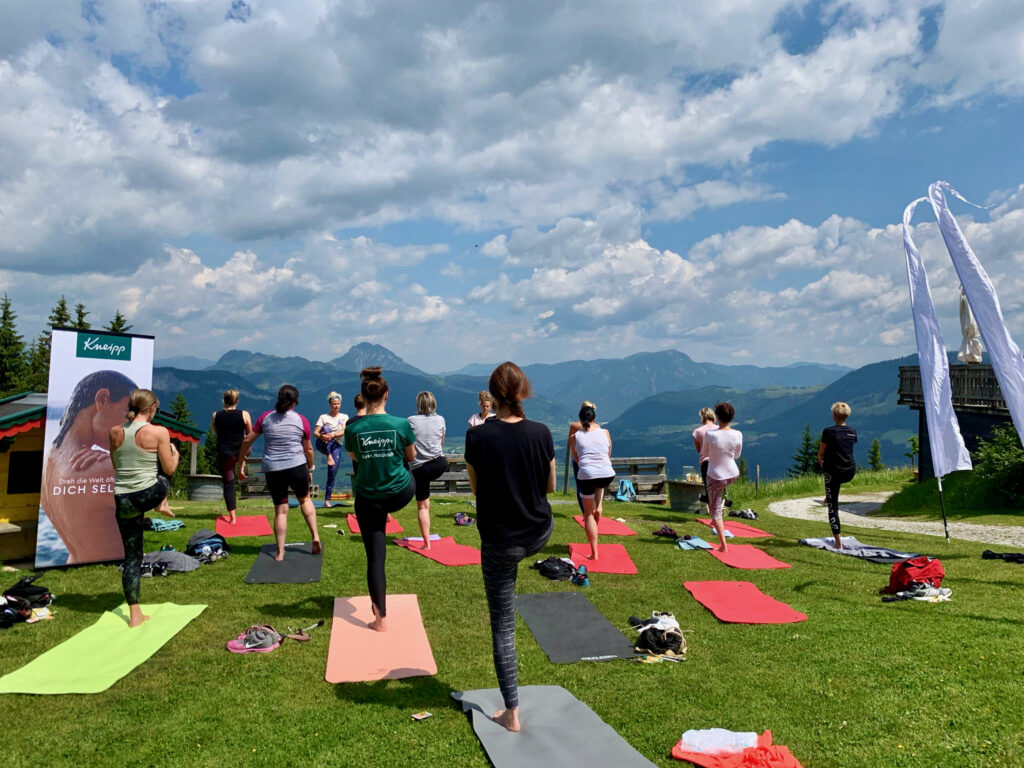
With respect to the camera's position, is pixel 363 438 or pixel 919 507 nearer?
pixel 363 438

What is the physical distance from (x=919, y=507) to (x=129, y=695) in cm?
1886

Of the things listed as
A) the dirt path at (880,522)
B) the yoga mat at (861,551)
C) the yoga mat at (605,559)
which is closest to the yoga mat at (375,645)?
the yoga mat at (605,559)

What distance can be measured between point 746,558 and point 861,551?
6.74 ft

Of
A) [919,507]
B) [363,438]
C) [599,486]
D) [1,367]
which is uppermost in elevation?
[1,367]

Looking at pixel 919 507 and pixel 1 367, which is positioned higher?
pixel 1 367

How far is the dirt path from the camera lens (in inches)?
477

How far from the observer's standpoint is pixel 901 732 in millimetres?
4098

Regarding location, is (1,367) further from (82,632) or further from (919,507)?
(919,507)

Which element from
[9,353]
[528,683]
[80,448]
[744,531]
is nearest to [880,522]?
[744,531]

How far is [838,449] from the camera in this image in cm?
975

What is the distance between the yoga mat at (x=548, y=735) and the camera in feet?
12.5

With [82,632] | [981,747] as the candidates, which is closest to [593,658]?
[981,747]

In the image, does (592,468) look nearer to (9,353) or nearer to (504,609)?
(504,609)

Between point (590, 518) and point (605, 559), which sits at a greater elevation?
point (590, 518)
